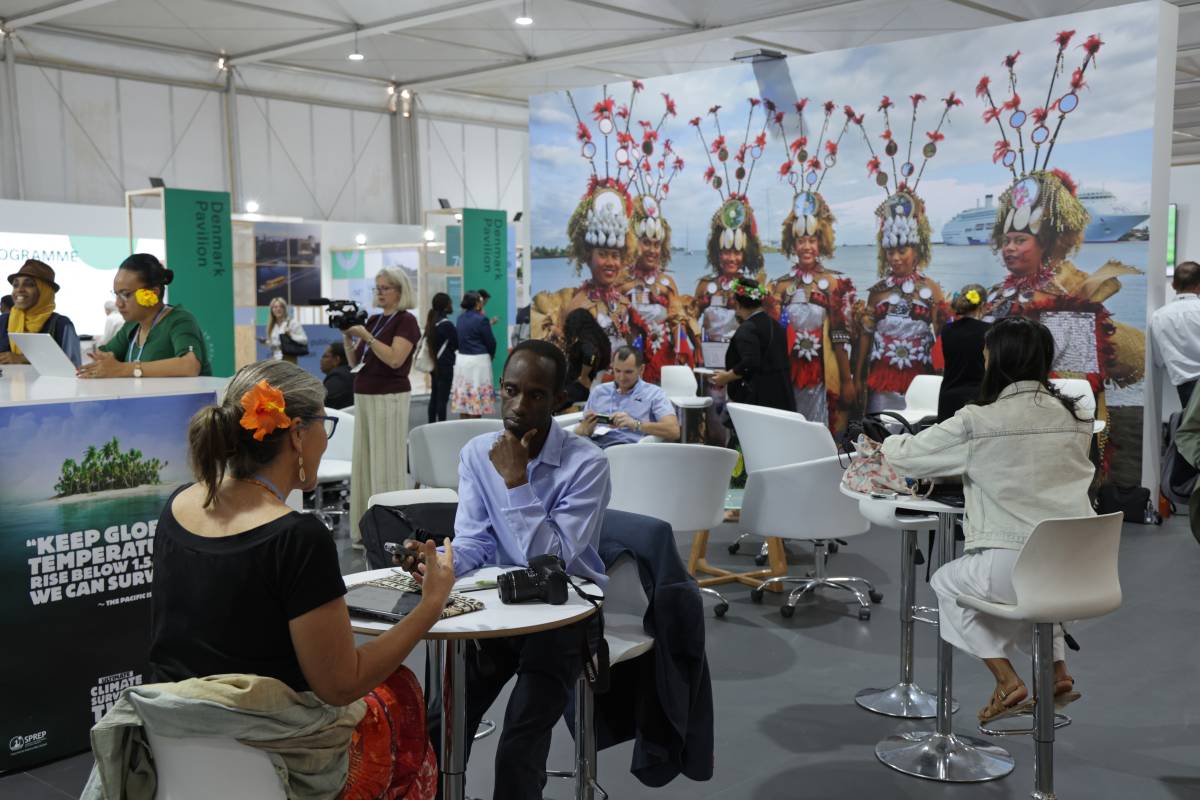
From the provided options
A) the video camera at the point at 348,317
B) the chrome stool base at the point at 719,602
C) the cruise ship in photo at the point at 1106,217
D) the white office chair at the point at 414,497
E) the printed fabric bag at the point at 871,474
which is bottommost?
the chrome stool base at the point at 719,602

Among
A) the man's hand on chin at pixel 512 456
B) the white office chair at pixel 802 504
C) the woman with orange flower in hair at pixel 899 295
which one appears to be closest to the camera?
the man's hand on chin at pixel 512 456

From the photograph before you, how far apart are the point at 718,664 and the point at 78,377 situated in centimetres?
278

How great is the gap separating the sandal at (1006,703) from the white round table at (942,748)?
21 centimetres

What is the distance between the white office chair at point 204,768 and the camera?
1.73 metres

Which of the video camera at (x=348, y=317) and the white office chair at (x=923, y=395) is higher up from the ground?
the video camera at (x=348, y=317)

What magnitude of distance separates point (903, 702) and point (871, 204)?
5.20 m

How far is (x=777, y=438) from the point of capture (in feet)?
18.4

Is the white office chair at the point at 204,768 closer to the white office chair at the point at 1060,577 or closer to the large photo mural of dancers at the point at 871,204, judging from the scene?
the white office chair at the point at 1060,577

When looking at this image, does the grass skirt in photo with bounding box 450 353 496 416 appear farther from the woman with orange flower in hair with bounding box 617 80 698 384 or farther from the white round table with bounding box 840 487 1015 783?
the white round table with bounding box 840 487 1015 783

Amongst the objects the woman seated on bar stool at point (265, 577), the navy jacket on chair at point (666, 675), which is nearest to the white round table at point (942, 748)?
the navy jacket on chair at point (666, 675)

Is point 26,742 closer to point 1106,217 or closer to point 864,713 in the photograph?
point 864,713

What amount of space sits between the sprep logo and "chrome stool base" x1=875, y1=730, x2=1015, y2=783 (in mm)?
2674

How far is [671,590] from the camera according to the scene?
290 centimetres

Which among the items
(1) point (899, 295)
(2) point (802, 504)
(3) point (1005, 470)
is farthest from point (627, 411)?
(1) point (899, 295)
